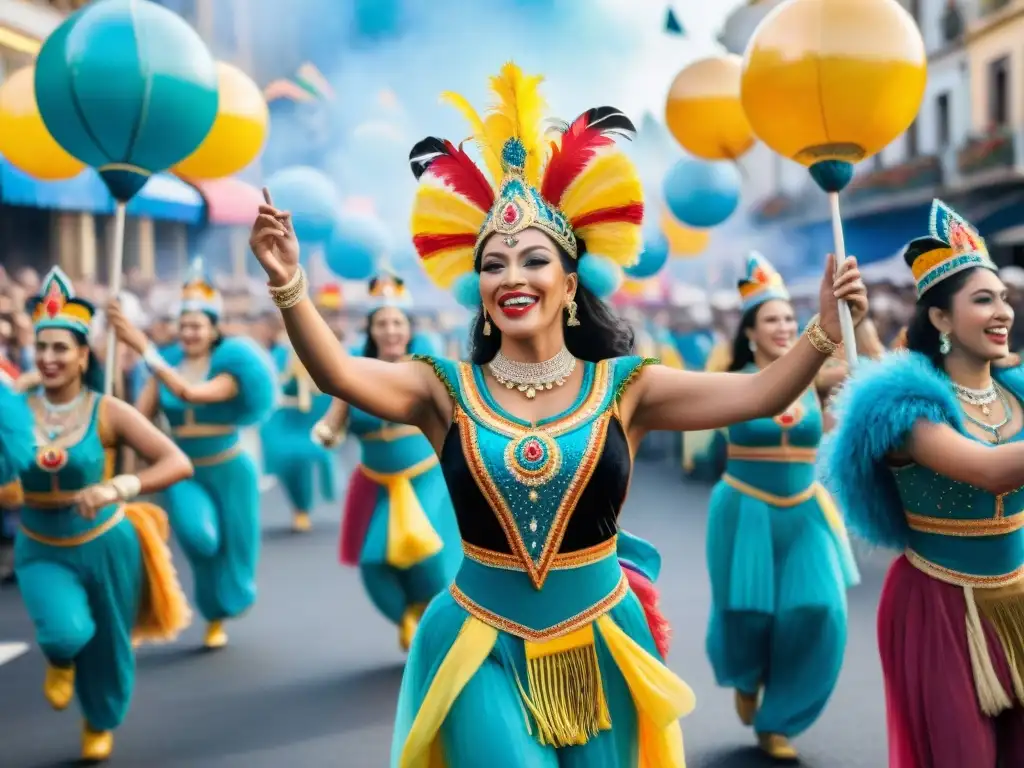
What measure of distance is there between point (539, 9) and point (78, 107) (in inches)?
796

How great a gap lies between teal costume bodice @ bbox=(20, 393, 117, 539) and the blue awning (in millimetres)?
5979

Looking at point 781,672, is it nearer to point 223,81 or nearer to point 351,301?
point 223,81

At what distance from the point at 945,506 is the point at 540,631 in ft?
4.50

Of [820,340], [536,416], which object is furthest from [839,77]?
[536,416]

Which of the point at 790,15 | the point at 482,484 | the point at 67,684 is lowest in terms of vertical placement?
the point at 67,684

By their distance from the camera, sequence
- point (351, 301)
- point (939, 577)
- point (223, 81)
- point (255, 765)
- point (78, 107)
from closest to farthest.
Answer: point (939, 577), point (78, 107), point (255, 765), point (223, 81), point (351, 301)

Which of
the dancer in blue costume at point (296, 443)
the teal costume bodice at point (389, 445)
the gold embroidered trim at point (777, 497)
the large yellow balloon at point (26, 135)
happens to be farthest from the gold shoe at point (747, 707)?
the dancer in blue costume at point (296, 443)

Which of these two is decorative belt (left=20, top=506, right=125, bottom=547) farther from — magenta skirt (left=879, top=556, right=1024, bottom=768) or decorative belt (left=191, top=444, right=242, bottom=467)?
magenta skirt (left=879, top=556, right=1024, bottom=768)

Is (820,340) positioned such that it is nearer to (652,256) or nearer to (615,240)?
(615,240)

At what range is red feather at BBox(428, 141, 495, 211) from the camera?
10.9 ft

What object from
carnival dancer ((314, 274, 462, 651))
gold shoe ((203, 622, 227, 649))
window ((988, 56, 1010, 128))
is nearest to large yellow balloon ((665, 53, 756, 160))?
carnival dancer ((314, 274, 462, 651))

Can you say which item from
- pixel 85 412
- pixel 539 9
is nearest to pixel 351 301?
pixel 539 9

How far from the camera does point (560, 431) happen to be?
3.07m

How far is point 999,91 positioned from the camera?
70.4 feet
